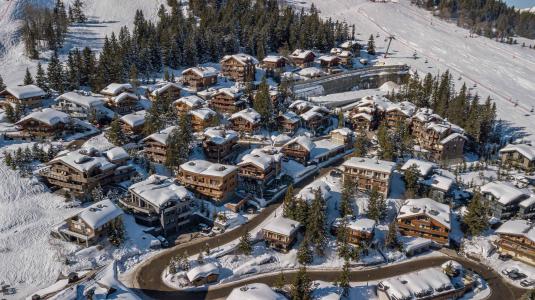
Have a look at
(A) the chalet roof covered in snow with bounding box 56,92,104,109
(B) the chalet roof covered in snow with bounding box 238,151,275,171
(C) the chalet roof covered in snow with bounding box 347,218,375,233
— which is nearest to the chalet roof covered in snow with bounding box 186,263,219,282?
(C) the chalet roof covered in snow with bounding box 347,218,375,233

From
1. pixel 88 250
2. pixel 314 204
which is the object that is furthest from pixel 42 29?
pixel 314 204

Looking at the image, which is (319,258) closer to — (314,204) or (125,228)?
(314,204)

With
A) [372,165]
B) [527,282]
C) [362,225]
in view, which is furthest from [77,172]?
[527,282]

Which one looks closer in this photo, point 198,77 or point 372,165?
point 372,165

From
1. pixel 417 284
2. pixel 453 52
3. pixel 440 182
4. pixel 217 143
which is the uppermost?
pixel 453 52

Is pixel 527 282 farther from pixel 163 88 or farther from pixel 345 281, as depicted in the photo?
pixel 163 88
